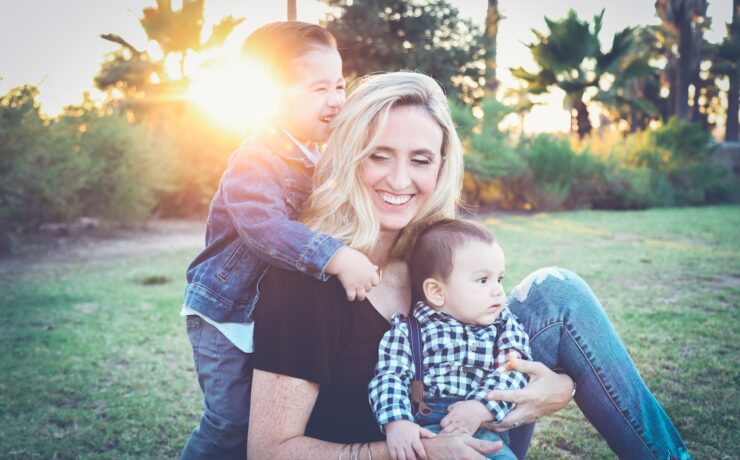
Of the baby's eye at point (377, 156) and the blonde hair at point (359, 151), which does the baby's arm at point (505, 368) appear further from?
the baby's eye at point (377, 156)

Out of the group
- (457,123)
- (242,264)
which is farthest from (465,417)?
(457,123)

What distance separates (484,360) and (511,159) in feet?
48.3

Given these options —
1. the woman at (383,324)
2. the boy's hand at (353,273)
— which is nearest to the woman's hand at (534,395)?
the woman at (383,324)

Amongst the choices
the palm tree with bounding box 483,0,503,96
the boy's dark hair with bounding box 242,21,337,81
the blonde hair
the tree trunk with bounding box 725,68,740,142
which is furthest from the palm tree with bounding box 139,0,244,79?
the tree trunk with bounding box 725,68,740,142

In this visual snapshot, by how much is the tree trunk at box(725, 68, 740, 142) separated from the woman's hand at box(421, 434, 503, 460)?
38.9m

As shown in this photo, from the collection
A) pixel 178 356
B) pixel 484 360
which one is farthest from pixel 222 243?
pixel 178 356

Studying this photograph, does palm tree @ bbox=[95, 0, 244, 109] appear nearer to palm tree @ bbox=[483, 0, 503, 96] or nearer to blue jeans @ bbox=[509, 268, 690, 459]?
palm tree @ bbox=[483, 0, 503, 96]

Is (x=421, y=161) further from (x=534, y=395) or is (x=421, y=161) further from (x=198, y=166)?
(x=198, y=166)

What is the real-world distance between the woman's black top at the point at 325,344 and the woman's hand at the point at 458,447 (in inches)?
10.4

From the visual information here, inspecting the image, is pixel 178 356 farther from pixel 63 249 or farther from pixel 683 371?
pixel 63 249

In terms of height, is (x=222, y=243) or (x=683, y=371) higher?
(x=222, y=243)

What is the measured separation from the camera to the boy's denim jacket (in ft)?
6.55

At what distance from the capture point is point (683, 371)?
3.93 m

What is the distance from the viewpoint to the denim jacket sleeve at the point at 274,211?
6.07ft
